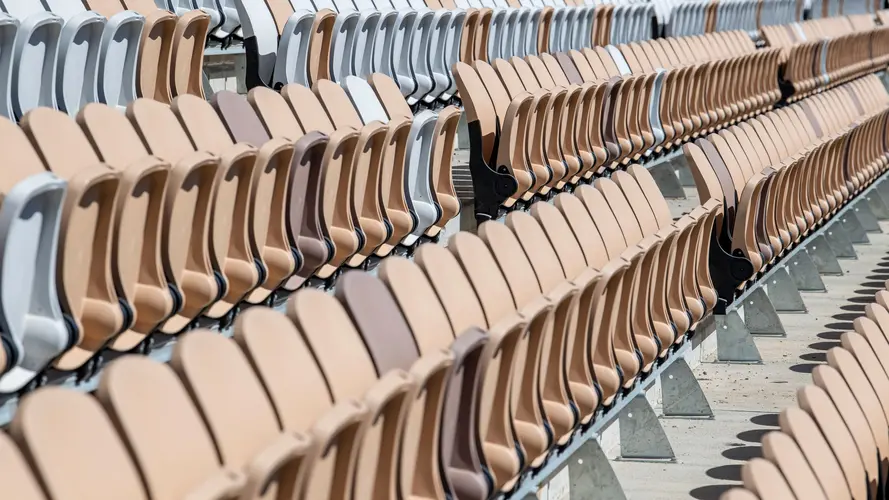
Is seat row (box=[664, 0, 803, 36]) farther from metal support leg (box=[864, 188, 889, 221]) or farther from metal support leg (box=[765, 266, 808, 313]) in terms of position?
metal support leg (box=[765, 266, 808, 313])

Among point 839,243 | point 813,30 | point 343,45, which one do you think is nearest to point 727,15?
point 813,30

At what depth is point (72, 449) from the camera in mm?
466

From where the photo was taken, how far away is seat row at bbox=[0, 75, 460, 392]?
2.20ft

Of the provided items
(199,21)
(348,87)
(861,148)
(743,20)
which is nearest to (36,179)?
(199,21)

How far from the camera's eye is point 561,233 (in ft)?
3.56

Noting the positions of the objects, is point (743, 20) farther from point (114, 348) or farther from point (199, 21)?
point (114, 348)

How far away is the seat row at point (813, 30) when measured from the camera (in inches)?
114

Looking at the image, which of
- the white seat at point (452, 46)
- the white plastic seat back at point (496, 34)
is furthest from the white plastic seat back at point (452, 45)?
the white plastic seat back at point (496, 34)

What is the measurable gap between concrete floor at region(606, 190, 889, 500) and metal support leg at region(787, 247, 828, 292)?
0.02 meters

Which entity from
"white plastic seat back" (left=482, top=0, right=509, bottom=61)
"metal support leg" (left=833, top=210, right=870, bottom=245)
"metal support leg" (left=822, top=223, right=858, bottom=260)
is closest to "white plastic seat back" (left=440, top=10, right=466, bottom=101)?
"white plastic seat back" (left=482, top=0, right=509, bottom=61)

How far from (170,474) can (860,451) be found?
0.62 m

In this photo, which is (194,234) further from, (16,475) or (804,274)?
(804,274)

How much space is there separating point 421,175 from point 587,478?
0.38 m

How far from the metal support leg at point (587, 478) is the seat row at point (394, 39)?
589 millimetres
